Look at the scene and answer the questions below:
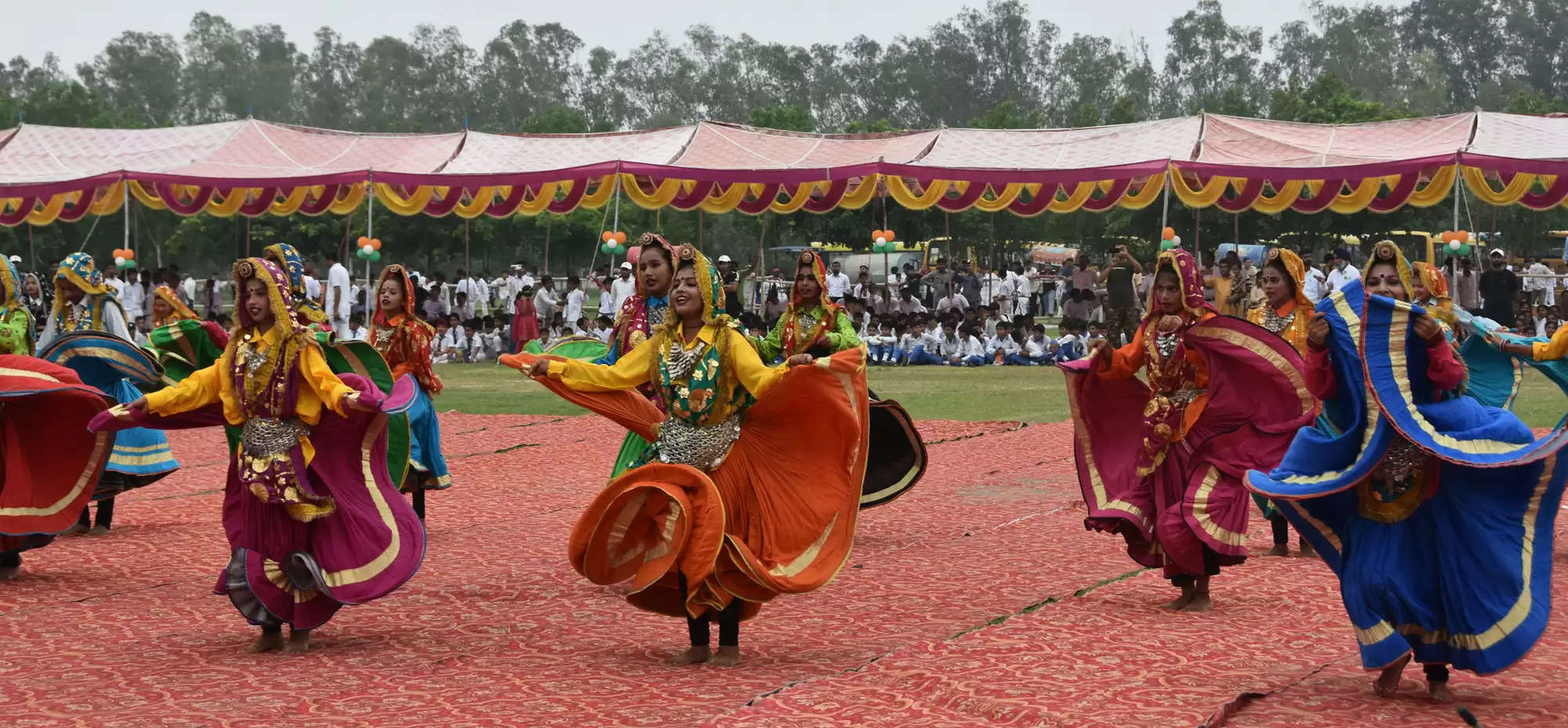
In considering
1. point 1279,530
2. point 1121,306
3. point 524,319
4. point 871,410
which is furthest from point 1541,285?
point 871,410

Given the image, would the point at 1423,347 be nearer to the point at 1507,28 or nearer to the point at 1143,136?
the point at 1143,136

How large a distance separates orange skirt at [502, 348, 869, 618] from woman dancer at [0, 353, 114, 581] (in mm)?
2623

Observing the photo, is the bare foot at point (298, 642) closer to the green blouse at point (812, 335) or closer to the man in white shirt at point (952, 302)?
the green blouse at point (812, 335)

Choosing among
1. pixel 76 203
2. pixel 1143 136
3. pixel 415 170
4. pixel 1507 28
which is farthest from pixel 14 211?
pixel 1507 28

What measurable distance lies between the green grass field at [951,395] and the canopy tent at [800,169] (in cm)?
273

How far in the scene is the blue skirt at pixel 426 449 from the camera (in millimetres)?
8648

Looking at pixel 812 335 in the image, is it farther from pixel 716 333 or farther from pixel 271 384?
pixel 271 384

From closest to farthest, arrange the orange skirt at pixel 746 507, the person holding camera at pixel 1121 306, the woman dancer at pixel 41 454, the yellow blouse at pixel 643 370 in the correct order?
the orange skirt at pixel 746 507 → the yellow blouse at pixel 643 370 → the woman dancer at pixel 41 454 → the person holding camera at pixel 1121 306

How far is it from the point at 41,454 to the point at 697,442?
11.0 feet

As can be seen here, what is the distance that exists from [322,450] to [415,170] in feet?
64.9

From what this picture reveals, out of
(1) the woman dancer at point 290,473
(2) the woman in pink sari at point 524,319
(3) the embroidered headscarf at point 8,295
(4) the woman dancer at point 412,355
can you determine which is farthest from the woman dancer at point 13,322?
(2) the woman in pink sari at point 524,319

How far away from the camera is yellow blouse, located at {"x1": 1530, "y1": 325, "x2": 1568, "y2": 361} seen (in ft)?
16.7

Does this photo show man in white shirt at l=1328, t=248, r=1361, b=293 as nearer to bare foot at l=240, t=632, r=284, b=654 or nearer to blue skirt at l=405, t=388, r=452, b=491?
blue skirt at l=405, t=388, r=452, b=491

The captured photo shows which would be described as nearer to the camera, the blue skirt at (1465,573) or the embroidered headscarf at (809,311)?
the blue skirt at (1465,573)
